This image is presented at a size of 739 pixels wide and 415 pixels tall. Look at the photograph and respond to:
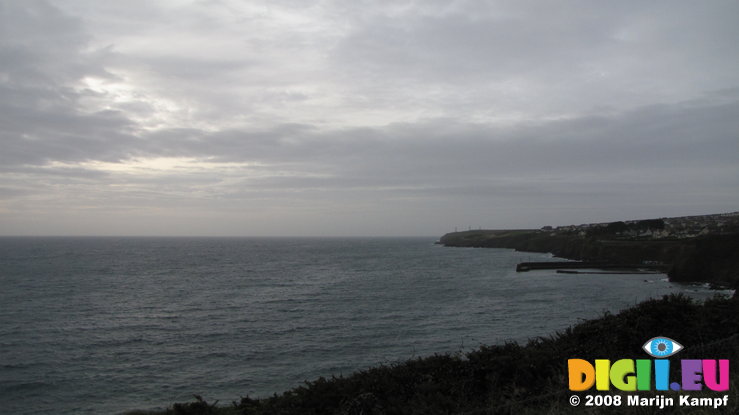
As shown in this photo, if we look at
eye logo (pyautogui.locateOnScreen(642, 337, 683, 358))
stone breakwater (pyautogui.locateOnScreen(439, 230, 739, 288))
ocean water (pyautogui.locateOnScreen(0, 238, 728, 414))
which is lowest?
ocean water (pyautogui.locateOnScreen(0, 238, 728, 414))

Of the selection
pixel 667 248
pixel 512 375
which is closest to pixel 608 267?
pixel 667 248

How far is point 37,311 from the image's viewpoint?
45.0m

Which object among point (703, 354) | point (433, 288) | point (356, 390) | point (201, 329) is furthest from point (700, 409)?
point (433, 288)

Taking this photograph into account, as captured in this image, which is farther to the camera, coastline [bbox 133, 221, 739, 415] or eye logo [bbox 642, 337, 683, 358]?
eye logo [bbox 642, 337, 683, 358]

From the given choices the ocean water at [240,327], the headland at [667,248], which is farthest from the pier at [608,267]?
the ocean water at [240,327]

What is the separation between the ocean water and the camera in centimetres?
2442

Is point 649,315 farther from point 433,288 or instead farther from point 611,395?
point 433,288

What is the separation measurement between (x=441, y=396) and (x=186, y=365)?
68.1 feet

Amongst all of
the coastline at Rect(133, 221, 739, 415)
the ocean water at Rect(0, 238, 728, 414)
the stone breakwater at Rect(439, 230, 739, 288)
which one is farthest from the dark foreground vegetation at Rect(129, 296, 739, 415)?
the stone breakwater at Rect(439, 230, 739, 288)

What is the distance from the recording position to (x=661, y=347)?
43.4 ft

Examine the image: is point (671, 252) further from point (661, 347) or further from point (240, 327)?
point (661, 347)

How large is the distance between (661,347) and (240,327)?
30447 mm

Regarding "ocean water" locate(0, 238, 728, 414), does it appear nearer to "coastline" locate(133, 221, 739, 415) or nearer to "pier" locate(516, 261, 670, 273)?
"coastline" locate(133, 221, 739, 415)

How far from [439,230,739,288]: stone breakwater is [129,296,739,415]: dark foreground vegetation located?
35.6m
